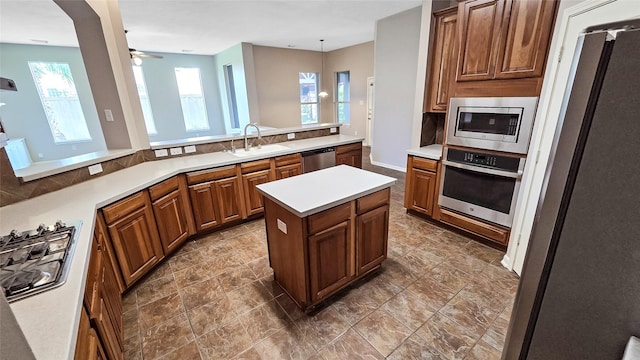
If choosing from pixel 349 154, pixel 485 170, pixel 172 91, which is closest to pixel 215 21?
pixel 349 154

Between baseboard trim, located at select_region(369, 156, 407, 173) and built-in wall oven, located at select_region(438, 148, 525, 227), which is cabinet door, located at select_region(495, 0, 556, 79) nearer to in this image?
built-in wall oven, located at select_region(438, 148, 525, 227)

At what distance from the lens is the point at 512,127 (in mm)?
2246

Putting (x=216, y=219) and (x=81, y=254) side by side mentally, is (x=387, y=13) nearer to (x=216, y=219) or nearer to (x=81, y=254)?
(x=216, y=219)

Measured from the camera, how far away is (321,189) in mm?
1861

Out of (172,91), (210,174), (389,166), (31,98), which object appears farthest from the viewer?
(172,91)

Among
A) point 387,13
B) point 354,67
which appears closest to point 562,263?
point 387,13

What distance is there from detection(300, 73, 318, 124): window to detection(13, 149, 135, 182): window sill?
5.89 meters

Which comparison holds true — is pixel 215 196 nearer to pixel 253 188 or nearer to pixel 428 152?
pixel 253 188

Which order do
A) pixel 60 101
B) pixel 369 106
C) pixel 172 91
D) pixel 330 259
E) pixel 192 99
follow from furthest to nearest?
pixel 192 99 < pixel 172 91 < pixel 369 106 < pixel 60 101 < pixel 330 259

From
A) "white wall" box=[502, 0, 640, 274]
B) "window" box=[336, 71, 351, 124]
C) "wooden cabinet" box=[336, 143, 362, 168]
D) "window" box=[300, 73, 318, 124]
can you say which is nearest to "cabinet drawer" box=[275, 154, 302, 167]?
"wooden cabinet" box=[336, 143, 362, 168]

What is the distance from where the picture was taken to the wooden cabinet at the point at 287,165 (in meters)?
3.27

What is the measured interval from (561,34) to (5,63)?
9.36m

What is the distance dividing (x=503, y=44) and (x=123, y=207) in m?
3.39

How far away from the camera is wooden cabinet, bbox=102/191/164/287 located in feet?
6.23
